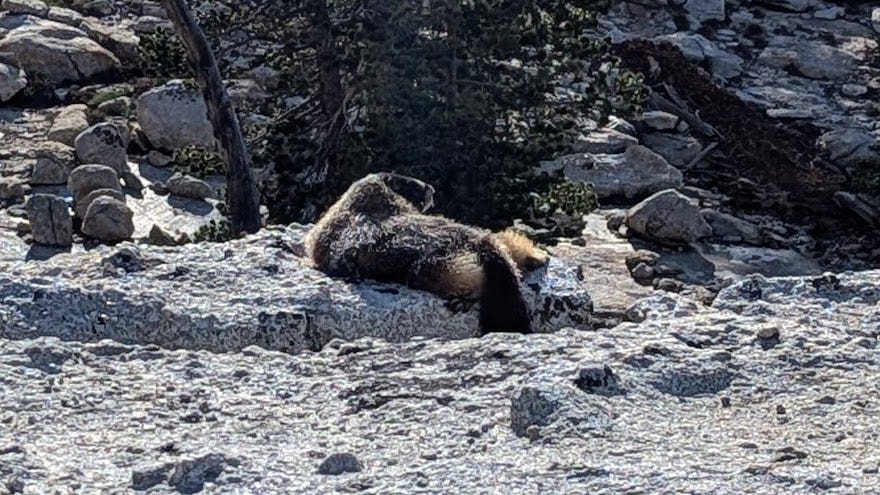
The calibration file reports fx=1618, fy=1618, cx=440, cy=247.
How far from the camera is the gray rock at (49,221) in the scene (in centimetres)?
1266

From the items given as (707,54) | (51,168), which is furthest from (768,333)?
(707,54)

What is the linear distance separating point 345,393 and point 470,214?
572 cm

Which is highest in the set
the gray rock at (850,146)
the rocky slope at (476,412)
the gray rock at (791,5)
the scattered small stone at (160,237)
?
the rocky slope at (476,412)

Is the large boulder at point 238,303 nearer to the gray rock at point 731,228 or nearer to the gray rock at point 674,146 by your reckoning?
the gray rock at point 731,228

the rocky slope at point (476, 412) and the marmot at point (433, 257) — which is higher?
the rocky slope at point (476, 412)

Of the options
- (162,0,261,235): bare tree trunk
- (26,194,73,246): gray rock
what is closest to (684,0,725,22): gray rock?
(162,0,261,235): bare tree trunk

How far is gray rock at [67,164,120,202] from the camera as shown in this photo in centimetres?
1363

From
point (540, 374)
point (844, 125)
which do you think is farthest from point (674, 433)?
point (844, 125)

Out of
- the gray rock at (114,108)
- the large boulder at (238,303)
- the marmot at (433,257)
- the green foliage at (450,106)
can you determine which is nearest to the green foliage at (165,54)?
the green foliage at (450,106)

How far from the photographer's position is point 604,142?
16.5m

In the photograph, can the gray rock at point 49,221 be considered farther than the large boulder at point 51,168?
No

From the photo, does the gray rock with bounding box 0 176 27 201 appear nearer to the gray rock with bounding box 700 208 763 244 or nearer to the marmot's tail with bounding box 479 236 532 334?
the gray rock with bounding box 700 208 763 244

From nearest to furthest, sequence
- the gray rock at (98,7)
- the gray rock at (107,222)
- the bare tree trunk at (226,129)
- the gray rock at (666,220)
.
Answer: the bare tree trunk at (226,129), the gray rock at (107,222), the gray rock at (666,220), the gray rock at (98,7)

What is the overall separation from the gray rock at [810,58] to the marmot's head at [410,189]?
37.9 ft
